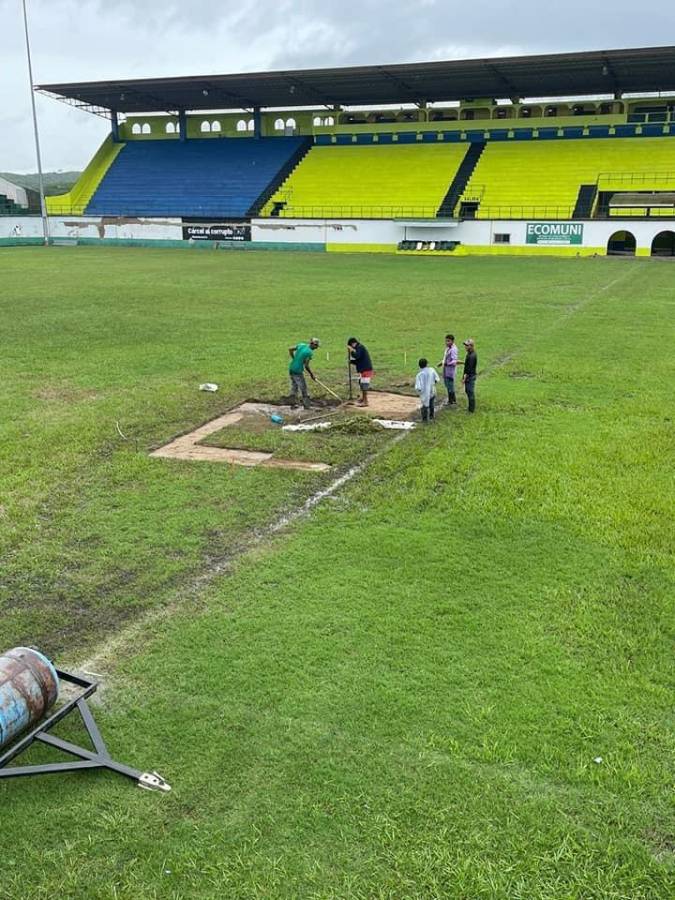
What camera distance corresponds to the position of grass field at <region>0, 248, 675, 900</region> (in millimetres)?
4234

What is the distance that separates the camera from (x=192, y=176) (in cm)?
6469

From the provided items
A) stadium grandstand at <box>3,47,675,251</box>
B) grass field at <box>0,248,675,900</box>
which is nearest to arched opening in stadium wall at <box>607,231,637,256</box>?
stadium grandstand at <box>3,47,675,251</box>

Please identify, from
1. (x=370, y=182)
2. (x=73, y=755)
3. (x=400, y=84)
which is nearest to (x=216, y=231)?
(x=370, y=182)

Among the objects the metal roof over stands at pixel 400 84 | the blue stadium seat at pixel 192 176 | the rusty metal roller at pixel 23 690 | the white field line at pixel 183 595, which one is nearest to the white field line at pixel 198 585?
the white field line at pixel 183 595

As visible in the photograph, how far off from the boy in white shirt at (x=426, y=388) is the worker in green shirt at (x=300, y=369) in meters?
1.84

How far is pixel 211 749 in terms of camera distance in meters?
5.00

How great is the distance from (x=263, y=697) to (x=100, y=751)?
1.18 metres

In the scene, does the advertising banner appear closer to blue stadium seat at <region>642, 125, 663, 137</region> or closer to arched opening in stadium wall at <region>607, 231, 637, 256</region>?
arched opening in stadium wall at <region>607, 231, 637, 256</region>

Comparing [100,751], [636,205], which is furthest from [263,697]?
[636,205]

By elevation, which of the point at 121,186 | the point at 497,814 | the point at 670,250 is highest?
the point at 121,186

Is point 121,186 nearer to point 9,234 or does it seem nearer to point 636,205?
point 9,234

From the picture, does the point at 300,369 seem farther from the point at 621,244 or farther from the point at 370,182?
the point at 370,182

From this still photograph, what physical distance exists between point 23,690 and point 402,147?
63127 mm

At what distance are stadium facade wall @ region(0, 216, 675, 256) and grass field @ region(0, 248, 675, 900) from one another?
121 feet
